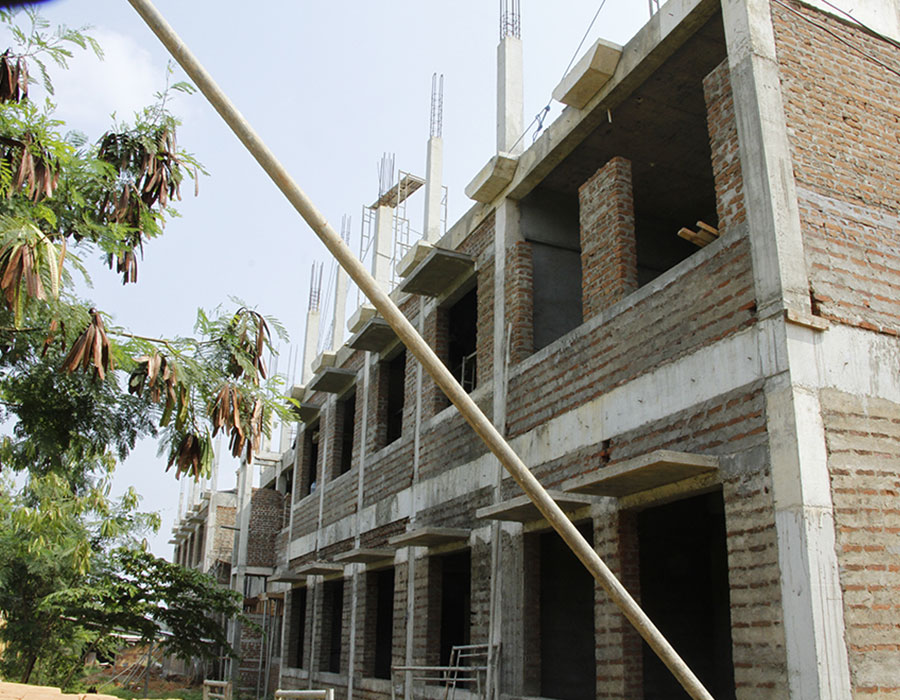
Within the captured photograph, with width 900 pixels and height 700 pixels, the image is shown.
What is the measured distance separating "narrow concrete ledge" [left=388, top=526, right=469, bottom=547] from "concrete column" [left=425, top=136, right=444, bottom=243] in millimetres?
4583

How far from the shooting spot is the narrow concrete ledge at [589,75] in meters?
9.09

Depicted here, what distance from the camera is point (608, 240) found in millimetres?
9289

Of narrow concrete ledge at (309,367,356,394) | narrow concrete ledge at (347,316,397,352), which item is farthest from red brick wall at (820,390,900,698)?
narrow concrete ledge at (309,367,356,394)

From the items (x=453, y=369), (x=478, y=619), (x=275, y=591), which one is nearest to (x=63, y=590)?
(x=275, y=591)

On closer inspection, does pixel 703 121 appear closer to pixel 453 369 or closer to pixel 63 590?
pixel 453 369

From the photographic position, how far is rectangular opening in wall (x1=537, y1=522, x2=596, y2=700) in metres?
9.99

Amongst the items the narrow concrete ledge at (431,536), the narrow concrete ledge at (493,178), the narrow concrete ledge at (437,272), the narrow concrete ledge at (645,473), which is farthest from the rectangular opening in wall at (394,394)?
the narrow concrete ledge at (645,473)

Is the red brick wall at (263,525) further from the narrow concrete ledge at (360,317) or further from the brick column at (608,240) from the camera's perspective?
the brick column at (608,240)

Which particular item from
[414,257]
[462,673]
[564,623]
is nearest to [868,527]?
[564,623]

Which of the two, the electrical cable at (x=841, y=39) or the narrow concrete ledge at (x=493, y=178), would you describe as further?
the narrow concrete ledge at (x=493, y=178)

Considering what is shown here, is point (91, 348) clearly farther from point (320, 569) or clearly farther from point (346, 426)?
point (346, 426)

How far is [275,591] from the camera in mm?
20734

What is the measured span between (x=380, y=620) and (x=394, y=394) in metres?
4.07

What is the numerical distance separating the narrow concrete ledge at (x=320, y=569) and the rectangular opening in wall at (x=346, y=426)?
2.33m
